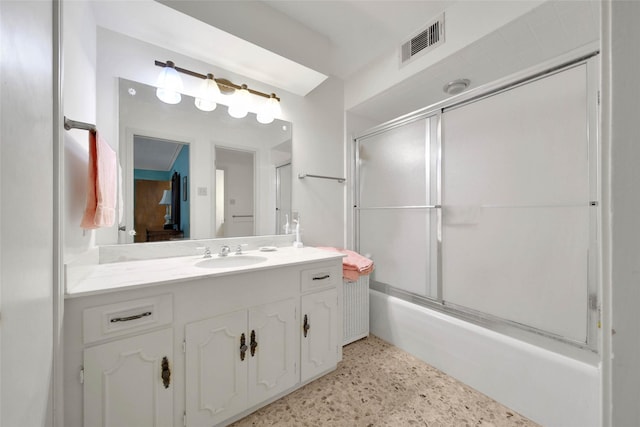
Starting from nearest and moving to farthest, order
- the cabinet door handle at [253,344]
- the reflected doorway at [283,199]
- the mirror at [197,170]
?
the cabinet door handle at [253,344] < the mirror at [197,170] < the reflected doorway at [283,199]

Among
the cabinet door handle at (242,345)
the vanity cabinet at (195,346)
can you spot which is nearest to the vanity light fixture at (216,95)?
the vanity cabinet at (195,346)

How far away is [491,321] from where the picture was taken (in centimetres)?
147

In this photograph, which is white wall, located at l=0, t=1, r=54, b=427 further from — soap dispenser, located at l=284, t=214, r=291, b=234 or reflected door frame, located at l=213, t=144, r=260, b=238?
soap dispenser, located at l=284, t=214, r=291, b=234

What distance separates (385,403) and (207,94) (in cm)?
220

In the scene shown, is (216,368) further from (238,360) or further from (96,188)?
(96,188)

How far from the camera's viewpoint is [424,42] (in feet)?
5.43

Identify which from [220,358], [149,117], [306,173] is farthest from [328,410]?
[149,117]

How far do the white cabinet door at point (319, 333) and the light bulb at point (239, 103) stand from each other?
4.45 ft

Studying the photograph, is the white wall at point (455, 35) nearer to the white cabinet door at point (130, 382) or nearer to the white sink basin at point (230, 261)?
the white sink basin at point (230, 261)

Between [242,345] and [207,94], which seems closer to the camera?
[242,345]
